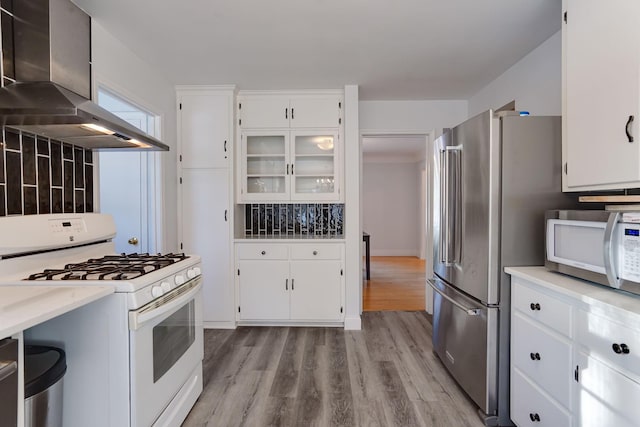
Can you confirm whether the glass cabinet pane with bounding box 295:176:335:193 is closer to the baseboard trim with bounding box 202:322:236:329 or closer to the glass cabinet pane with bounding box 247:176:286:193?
the glass cabinet pane with bounding box 247:176:286:193

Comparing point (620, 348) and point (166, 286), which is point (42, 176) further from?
point (620, 348)

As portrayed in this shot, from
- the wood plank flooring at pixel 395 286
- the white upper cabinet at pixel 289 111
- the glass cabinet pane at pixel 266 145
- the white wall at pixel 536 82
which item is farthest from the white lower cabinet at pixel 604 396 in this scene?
the glass cabinet pane at pixel 266 145

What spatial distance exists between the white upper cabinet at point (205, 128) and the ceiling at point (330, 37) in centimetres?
20

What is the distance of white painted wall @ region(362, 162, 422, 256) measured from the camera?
8023 millimetres

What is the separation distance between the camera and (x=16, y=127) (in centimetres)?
158

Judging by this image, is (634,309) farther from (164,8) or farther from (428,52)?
(164,8)

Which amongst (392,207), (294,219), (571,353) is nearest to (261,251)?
(294,219)

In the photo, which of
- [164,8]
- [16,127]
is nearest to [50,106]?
[16,127]

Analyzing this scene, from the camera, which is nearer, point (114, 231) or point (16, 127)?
point (16, 127)

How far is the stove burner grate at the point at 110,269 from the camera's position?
1396 millimetres

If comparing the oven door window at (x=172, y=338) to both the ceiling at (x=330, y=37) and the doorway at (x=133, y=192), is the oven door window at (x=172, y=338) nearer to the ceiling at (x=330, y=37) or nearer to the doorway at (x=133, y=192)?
the doorway at (x=133, y=192)

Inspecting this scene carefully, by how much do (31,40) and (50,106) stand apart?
1.84ft

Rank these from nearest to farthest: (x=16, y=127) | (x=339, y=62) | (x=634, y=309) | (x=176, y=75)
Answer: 1. (x=634, y=309)
2. (x=16, y=127)
3. (x=339, y=62)
4. (x=176, y=75)

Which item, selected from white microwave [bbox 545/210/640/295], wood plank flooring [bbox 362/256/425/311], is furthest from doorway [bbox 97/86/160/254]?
white microwave [bbox 545/210/640/295]
